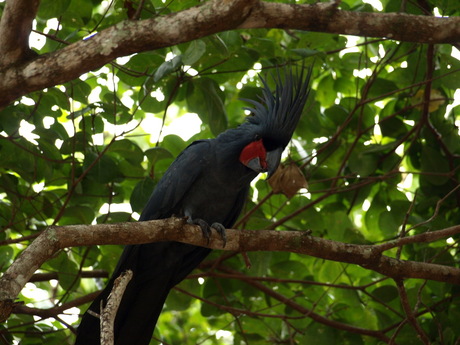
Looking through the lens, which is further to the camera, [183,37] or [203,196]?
[203,196]

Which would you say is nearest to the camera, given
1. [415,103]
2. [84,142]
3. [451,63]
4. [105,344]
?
[105,344]

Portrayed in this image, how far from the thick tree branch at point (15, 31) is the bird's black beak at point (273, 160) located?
64.5 inches

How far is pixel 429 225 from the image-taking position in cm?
434

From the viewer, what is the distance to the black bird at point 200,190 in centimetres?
400

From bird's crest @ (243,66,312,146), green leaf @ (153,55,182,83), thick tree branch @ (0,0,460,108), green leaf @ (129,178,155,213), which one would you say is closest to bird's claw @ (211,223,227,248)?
green leaf @ (129,178,155,213)

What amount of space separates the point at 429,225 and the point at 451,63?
121 centimetres

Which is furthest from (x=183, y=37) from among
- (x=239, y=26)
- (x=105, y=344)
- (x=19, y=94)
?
(x=105, y=344)

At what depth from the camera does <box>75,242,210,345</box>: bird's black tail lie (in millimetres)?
3994

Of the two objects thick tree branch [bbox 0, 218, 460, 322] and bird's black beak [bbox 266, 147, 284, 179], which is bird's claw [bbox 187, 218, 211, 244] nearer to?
thick tree branch [bbox 0, 218, 460, 322]

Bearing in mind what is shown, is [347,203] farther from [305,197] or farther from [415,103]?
[415,103]

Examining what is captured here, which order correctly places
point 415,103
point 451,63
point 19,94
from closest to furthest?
point 19,94 → point 451,63 → point 415,103

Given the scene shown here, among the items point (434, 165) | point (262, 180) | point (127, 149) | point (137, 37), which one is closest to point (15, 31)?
point (137, 37)

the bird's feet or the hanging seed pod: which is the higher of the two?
the hanging seed pod

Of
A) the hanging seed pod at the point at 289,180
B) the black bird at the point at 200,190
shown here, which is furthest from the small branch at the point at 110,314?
the hanging seed pod at the point at 289,180
